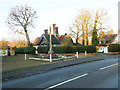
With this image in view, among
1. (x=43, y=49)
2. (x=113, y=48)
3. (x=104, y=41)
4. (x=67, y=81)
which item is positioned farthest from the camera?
(x=104, y=41)

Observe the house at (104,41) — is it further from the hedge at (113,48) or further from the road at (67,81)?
the road at (67,81)

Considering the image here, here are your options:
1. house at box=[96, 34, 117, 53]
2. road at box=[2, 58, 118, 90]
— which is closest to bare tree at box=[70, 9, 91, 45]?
house at box=[96, 34, 117, 53]

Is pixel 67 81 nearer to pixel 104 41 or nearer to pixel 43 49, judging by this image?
pixel 43 49

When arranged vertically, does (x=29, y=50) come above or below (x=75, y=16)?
below

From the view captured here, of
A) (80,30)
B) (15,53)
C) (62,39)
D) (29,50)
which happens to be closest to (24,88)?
(29,50)

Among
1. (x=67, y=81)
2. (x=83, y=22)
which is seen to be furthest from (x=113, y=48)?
(x=67, y=81)

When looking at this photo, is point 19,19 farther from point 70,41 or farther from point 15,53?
point 70,41

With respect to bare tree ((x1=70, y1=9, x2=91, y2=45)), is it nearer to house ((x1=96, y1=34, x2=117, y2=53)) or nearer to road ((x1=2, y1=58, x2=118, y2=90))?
house ((x1=96, y1=34, x2=117, y2=53))

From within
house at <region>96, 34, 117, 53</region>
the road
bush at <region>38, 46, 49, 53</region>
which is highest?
house at <region>96, 34, 117, 53</region>

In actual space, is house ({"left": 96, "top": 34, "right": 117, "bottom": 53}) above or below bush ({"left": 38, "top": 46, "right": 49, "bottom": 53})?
above

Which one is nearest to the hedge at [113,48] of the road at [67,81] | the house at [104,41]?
the house at [104,41]

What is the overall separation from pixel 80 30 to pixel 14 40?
37.6 m

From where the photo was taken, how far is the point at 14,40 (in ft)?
197

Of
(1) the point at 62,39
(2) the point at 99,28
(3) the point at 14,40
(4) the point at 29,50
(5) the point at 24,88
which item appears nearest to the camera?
(5) the point at 24,88
